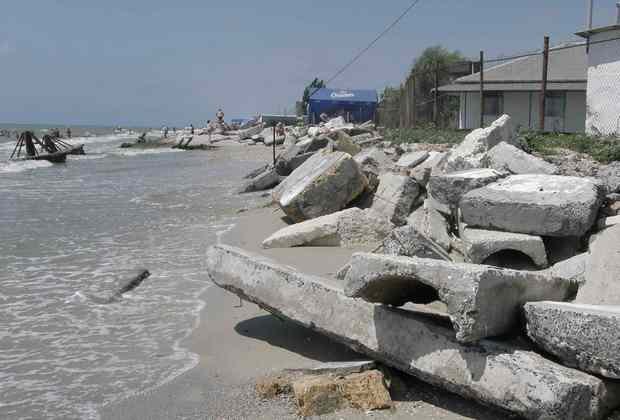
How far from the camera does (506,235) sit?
5070 mm

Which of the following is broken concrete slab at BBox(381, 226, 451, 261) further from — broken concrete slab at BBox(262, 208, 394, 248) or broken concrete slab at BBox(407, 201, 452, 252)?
broken concrete slab at BBox(262, 208, 394, 248)

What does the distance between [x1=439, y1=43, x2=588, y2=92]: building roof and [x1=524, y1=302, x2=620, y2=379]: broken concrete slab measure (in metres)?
18.4

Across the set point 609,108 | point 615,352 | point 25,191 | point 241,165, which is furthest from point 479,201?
point 241,165

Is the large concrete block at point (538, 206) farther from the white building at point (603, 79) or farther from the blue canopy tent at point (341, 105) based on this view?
the blue canopy tent at point (341, 105)

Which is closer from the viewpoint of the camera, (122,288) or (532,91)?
(122,288)

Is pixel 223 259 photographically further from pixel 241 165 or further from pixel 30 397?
pixel 241 165

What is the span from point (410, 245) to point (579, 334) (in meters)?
2.17

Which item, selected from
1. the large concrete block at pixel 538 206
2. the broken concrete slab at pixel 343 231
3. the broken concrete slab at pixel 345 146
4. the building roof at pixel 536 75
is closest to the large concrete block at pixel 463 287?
the large concrete block at pixel 538 206

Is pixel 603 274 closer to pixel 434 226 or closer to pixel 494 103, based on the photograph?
pixel 434 226

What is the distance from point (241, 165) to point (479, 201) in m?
18.7

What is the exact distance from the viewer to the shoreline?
127 inches

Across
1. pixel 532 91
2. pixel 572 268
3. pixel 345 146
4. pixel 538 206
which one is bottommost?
pixel 572 268

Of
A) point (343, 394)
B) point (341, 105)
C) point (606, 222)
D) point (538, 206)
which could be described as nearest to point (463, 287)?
point (343, 394)

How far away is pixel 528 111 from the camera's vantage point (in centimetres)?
2155
